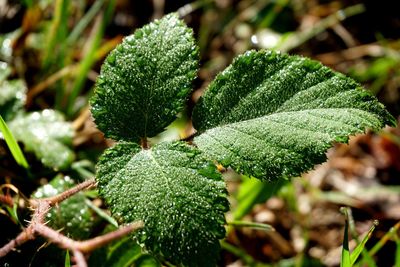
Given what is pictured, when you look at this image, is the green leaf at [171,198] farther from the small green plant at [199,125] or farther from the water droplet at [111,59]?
the water droplet at [111,59]

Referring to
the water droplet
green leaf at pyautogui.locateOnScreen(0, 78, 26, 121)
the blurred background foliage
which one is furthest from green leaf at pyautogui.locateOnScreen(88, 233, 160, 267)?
green leaf at pyautogui.locateOnScreen(0, 78, 26, 121)

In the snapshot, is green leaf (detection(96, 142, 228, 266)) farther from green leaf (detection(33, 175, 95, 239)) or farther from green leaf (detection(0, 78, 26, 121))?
green leaf (detection(0, 78, 26, 121))

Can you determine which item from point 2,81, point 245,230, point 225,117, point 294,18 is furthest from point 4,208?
point 294,18

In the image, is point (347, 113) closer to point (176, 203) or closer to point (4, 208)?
point (176, 203)

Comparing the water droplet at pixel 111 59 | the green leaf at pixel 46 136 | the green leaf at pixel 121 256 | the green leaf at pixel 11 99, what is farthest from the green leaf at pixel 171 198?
the green leaf at pixel 11 99

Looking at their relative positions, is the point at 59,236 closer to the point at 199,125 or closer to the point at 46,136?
the point at 199,125

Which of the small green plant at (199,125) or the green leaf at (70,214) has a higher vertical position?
the small green plant at (199,125)
